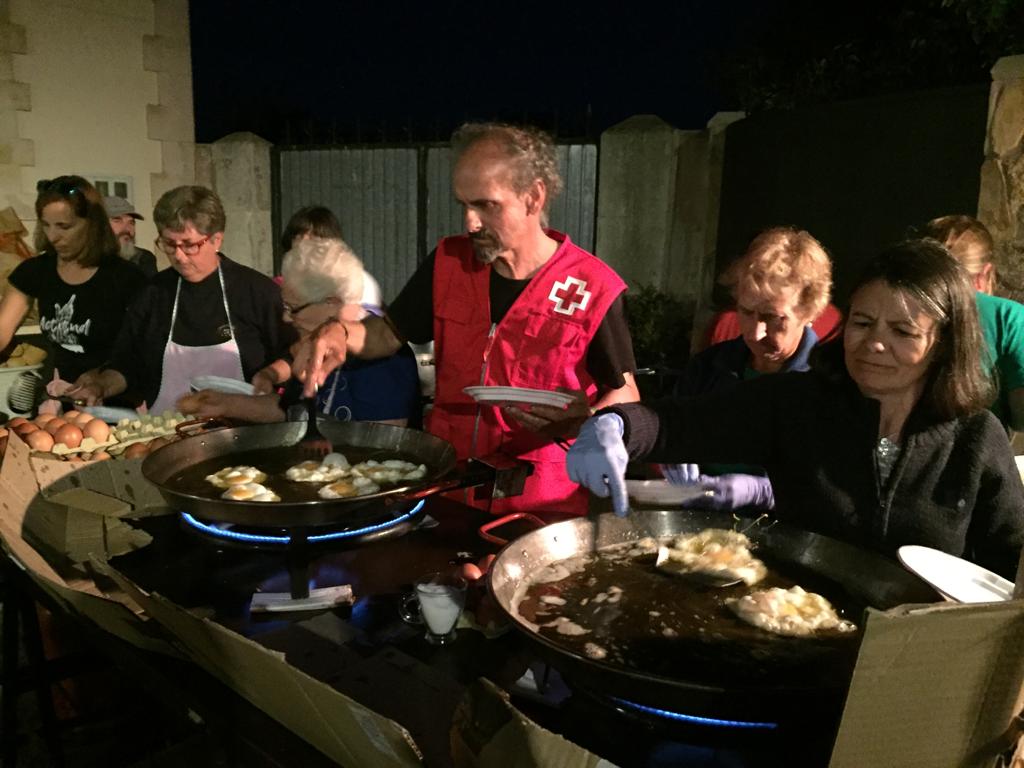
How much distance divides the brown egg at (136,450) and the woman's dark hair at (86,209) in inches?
66.5

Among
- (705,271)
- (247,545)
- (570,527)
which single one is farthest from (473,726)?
(705,271)

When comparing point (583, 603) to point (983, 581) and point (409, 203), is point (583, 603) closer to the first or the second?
point (983, 581)

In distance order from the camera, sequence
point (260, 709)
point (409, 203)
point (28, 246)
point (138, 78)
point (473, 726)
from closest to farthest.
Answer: point (473, 726)
point (260, 709)
point (28, 246)
point (138, 78)
point (409, 203)

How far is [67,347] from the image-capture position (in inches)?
167

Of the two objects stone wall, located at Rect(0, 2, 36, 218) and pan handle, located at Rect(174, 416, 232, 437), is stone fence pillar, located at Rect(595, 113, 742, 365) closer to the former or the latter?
stone wall, located at Rect(0, 2, 36, 218)

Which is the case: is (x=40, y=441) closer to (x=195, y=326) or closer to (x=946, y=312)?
(x=195, y=326)

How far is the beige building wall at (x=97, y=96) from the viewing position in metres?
7.57

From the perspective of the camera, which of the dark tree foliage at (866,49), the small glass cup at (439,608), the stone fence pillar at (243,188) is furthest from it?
the stone fence pillar at (243,188)

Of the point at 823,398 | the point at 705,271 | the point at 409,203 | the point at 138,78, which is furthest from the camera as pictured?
the point at 409,203

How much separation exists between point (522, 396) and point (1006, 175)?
3.56m

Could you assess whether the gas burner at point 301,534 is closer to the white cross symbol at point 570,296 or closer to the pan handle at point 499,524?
the pan handle at point 499,524

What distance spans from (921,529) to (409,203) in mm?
9252

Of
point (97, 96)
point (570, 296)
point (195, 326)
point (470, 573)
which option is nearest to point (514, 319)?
point (570, 296)

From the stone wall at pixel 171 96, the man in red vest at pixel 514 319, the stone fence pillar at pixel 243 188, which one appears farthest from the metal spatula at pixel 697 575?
the stone fence pillar at pixel 243 188
